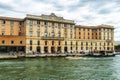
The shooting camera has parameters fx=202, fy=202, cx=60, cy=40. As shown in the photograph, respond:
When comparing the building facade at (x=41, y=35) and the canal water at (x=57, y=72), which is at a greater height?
the building facade at (x=41, y=35)

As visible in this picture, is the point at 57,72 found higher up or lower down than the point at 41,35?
lower down

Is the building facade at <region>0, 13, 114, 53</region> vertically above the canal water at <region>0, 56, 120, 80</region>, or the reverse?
the building facade at <region>0, 13, 114, 53</region>

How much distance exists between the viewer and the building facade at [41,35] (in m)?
87.3

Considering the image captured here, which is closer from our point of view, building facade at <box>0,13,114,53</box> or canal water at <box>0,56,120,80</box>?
canal water at <box>0,56,120,80</box>

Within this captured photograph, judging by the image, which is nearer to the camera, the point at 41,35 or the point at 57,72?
the point at 57,72

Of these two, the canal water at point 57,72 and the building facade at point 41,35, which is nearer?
the canal water at point 57,72

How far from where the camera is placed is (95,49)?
11356 cm

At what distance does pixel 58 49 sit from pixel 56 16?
16.3m

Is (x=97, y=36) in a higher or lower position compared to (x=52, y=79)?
higher

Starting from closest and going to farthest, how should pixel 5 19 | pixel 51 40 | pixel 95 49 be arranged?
pixel 5 19, pixel 51 40, pixel 95 49

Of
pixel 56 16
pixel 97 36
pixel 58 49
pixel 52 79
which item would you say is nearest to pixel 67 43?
pixel 58 49

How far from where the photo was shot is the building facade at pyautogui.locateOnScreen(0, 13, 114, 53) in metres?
87.3

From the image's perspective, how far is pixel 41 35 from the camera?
9425 centimetres

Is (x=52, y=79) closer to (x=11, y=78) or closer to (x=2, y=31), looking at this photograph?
(x=11, y=78)
